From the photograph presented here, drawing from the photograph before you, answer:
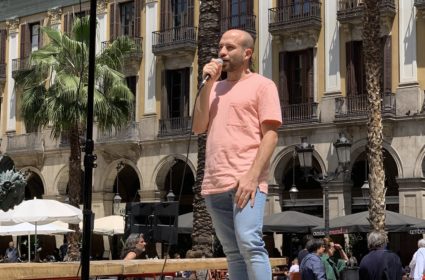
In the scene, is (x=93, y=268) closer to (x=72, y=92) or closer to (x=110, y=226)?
(x=72, y=92)

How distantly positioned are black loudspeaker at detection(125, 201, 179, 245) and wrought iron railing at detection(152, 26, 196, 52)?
58.6 ft

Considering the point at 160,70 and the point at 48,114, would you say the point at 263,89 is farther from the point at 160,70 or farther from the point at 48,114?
the point at 160,70

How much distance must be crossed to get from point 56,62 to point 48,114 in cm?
172

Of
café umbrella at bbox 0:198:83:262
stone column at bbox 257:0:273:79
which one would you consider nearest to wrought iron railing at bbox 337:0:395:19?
stone column at bbox 257:0:273:79

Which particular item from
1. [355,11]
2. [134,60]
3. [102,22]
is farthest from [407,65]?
[102,22]

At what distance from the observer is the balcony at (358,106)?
85.6 ft

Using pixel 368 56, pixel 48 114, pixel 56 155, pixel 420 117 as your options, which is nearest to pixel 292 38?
pixel 420 117

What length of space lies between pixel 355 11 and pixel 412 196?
21.2 ft

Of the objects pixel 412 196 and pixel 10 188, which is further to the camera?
pixel 412 196

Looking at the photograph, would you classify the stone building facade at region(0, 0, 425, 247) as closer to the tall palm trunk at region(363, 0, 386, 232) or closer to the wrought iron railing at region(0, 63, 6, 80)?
the wrought iron railing at region(0, 63, 6, 80)

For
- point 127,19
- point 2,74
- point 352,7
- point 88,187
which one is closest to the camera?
point 88,187

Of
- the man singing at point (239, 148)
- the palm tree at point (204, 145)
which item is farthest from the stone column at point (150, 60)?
the man singing at point (239, 148)

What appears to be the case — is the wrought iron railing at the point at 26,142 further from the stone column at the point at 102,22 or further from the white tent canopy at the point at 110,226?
the white tent canopy at the point at 110,226

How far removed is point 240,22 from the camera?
30109mm
